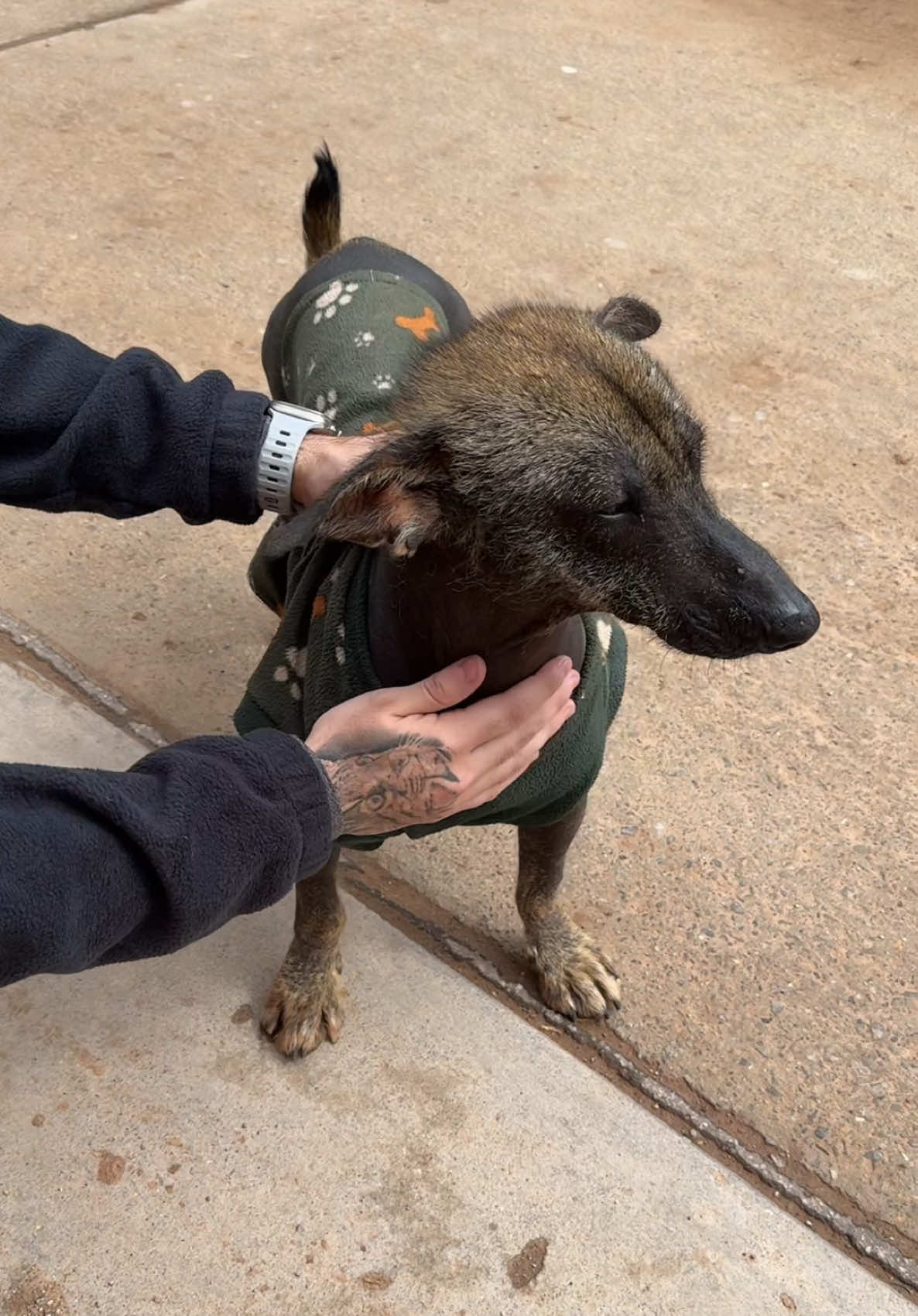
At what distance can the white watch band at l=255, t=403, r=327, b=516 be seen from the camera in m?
2.15

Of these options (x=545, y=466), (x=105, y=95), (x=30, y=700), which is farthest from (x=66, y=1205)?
(x=105, y=95)

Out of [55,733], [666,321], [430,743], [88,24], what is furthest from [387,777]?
[88,24]

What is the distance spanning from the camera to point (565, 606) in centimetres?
179

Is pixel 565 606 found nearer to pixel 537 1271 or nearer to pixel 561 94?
pixel 537 1271

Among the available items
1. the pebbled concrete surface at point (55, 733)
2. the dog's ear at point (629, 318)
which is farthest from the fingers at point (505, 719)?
the pebbled concrete surface at point (55, 733)

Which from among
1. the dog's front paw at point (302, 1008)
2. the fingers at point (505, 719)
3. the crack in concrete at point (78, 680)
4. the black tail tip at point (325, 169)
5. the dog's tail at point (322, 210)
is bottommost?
the crack in concrete at point (78, 680)

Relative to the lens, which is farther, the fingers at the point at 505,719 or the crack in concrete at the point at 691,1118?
the crack in concrete at the point at 691,1118

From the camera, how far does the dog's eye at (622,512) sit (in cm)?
169

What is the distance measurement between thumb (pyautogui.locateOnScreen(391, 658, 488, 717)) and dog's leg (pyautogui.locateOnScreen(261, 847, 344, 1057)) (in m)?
0.51

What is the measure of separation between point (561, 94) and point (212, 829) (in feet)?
17.1

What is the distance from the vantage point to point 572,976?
2.37 meters

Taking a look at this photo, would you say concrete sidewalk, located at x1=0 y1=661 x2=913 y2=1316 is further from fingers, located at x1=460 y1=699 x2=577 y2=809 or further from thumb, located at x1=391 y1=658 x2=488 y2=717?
thumb, located at x1=391 y1=658 x2=488 y2=717

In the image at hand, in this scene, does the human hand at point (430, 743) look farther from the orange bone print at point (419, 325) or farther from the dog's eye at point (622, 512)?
the orange bone print at point (419, 325)

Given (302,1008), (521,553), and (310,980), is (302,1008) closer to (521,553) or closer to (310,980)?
(310,980)
